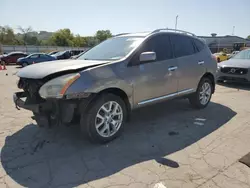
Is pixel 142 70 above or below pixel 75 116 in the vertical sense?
above

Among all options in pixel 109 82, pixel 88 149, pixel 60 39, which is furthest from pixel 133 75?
pixel 60 39

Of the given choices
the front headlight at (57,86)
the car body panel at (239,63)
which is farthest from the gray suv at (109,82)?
the car body panel at (239,63)

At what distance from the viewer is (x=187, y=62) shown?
15.6ft

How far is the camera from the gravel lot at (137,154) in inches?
102

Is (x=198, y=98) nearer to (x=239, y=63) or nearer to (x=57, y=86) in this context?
(x=57, y=86)

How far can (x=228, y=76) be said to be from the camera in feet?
28.3

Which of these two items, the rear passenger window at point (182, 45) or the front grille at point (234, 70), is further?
the front grille at point (234, 70)

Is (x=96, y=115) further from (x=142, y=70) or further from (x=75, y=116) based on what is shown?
(x=142, y=70)

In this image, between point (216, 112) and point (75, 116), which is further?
point (216, 112)

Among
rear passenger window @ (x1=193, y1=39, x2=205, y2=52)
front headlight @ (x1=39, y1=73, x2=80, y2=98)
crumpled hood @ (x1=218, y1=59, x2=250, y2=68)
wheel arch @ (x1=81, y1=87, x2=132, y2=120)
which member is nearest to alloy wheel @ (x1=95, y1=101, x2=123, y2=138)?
wheel arch @ (x1=81, y1=87, x2=132, y2=120)

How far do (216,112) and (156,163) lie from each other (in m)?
2.92

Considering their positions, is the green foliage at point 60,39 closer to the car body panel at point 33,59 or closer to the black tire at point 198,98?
the car body panel at point 33,59

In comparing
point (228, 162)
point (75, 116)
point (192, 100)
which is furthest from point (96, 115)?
point (192, 100)

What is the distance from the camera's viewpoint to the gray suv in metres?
3.07
